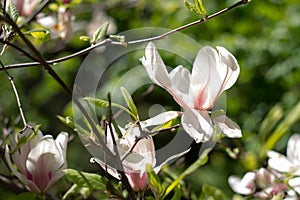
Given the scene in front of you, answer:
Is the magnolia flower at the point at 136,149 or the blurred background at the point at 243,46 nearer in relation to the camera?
the magnolia flower at the point at 136,149

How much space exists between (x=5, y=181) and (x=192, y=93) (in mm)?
199

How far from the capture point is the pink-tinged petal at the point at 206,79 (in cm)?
40

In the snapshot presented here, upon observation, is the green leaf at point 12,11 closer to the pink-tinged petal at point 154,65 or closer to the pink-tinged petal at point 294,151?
the pink-tinged petal at point 154,65

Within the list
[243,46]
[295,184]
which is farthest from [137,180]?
[243,46]

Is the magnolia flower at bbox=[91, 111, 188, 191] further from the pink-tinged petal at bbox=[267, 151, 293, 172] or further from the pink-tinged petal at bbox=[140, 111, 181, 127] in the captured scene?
the pink-tinged petal at bbox=[267, 151, 293, 172]

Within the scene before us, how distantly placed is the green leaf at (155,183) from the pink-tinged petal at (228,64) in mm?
79

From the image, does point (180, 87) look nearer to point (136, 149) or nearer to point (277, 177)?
point (136, 149)

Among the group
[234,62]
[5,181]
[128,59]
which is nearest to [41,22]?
A: [5,181]

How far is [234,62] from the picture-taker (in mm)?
397

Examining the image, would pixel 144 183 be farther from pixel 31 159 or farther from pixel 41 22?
pixel 41 22

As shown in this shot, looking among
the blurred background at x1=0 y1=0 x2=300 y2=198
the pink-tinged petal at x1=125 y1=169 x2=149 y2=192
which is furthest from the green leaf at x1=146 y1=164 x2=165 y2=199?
the blurred background at x1=0 y1=0 x2=300 y2=198

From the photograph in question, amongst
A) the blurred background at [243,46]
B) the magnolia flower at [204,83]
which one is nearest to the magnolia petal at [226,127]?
the magnolia flower at [204,83]

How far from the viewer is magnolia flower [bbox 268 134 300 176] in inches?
19.8

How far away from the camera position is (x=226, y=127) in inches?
15.9
